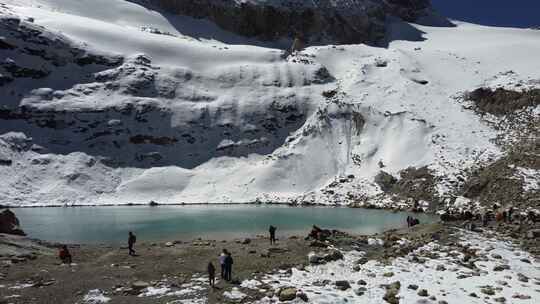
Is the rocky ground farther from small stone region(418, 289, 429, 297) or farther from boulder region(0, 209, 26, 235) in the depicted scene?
boulder region(0, 209, 26, 235)

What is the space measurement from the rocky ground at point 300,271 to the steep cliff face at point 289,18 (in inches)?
3721

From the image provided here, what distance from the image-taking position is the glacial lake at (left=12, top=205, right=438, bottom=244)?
1351 inches

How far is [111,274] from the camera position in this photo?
69.8 ft

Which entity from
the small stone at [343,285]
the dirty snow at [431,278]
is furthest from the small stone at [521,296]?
the small stone at [343,285]

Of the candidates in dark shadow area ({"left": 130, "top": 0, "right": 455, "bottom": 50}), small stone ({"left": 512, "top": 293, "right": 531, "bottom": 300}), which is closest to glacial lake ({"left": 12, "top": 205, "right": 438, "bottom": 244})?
small stone ({"left": 512, "top": 293, "right": 531, "bottom": 300})

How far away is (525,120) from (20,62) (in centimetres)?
7002

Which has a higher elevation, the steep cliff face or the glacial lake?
the steep cliff face

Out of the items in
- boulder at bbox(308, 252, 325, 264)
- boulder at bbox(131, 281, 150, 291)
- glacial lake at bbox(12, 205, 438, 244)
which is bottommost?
boulder at bbox(131, 281, 150, 291)

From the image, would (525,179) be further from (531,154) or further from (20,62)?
(20,62)

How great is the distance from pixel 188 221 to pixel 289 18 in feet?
282

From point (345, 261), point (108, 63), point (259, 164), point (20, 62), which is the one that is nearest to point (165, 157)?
point (259, 164)

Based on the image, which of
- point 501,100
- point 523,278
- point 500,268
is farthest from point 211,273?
point 501,100

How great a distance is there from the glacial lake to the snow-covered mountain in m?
5.93

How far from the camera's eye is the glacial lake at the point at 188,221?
113ft
